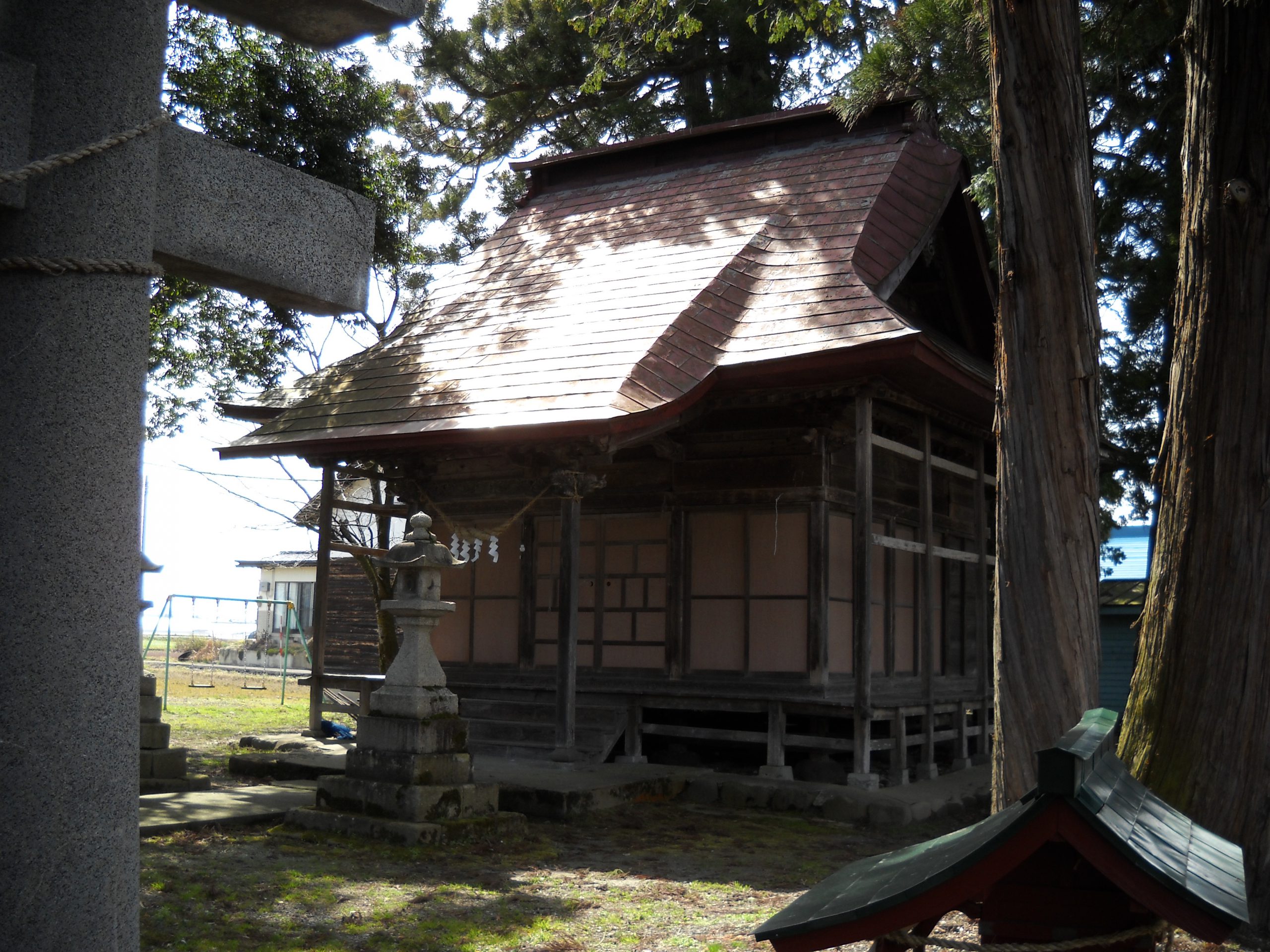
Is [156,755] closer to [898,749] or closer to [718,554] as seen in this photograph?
[718,554]

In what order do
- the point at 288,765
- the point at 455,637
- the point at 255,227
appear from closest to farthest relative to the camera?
1. the point at 255,227
2. the point at 288,765
3. the point at 455,637

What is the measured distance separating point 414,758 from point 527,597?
468 cm

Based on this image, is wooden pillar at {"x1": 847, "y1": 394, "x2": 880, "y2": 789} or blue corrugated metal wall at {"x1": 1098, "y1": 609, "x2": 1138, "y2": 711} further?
blue corrugated metal wall at {"x1": 1098, "y1": 609, "x2": 1138, "y2": 711}

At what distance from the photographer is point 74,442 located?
8.16 feet

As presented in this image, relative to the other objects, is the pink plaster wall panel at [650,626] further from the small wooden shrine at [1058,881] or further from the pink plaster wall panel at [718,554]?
the small wooden shrine at [1058,881]

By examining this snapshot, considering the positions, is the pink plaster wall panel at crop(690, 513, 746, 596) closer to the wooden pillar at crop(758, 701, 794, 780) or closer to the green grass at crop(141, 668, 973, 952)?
the wooden pillar at crop(758, 701, 794, 780)

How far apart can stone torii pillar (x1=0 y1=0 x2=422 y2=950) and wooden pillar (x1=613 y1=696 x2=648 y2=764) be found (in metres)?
8.77

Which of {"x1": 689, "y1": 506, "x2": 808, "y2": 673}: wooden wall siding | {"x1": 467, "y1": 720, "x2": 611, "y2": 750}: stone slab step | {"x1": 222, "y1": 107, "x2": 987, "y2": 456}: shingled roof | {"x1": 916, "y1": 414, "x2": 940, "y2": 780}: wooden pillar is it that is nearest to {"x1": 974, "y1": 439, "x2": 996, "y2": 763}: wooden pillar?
{"x1": 916, "y1": 414, "x2": 940, "y2": 780}: wooden pillar

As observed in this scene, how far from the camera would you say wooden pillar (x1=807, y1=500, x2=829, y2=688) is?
34.2 ft

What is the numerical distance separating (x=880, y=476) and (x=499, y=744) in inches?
187

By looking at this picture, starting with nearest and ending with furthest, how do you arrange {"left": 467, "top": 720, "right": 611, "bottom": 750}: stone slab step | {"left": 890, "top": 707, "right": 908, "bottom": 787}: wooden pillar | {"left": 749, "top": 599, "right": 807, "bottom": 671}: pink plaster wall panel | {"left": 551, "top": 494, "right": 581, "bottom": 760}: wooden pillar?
{"left": 551, "top": 494, "right": 581, "bottom": 760}: wooden pillar < {"left": 890, "top": 707, "right": 908, "bottom": 787}: wooden pillar < {"left": 749, "top": 599, "right": 807, "bottom": 671}: pink plaster wall panel < {"left": 467, "top": 720, "right": 611, "bottom": 750}: stone slab step

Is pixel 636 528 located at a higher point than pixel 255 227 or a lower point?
lower

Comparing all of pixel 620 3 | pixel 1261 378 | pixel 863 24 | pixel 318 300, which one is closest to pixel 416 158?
pixel 863 24

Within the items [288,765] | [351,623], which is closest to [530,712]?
[288,765]
